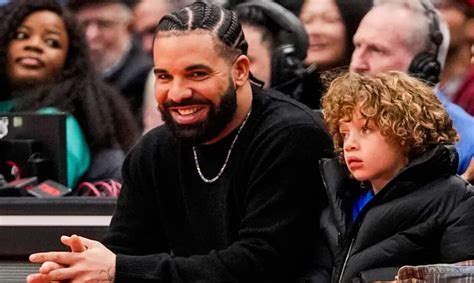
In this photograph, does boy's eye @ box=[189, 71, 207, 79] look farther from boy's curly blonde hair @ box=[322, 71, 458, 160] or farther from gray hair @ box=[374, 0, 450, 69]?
gray hair @ box=[374, 0, 450, 69]

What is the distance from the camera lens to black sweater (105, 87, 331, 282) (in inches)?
113

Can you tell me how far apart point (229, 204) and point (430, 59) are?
4.05ft

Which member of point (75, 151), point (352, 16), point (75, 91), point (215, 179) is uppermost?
point (352, 16)

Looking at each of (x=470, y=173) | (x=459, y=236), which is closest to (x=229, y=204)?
(x=459, y=236)

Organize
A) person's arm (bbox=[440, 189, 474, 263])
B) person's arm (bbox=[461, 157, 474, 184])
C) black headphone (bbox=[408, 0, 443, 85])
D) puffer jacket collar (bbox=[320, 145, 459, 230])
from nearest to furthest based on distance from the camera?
person's arm (bbox=[440, 189, 474, 263]), puffer jacket collar (bbox=[320, 145, 459, 230]), person's arm (bbox=[461, 157, 474, 184]), black headphone (bbox=[408, 0, 443, 85])

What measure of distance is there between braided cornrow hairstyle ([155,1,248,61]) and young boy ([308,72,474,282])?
27 cm

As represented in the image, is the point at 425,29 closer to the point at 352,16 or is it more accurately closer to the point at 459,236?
the point at 352,16

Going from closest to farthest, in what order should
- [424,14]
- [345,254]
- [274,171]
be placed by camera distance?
[345,254] → [274,171] → [424,14]

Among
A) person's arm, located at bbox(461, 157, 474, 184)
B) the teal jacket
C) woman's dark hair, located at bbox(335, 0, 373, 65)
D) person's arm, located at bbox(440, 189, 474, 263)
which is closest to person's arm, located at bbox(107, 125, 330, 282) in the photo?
person's arm, located at bbox(440, 189, 474, 263)

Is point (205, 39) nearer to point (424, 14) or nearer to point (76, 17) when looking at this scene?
point (424, 14)

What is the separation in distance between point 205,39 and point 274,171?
36cm

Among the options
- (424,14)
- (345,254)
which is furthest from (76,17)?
(345,254)

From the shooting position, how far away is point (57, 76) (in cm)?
446

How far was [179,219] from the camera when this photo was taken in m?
3.09
